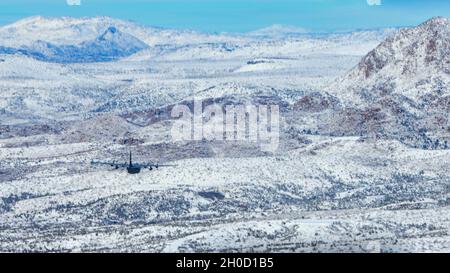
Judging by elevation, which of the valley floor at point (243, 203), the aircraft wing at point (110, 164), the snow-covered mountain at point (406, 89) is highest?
the snow-covered mountain at point (406, 89)

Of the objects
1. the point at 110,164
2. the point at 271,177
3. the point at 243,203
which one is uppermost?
the point at 110,164

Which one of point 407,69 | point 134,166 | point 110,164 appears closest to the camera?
point 134,166

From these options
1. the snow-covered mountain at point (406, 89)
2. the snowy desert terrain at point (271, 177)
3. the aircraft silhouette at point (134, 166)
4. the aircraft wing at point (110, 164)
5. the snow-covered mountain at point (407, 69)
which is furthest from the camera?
the snow-covered mountain at point (407, 69)

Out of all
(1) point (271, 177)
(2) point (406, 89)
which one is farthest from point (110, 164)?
(2) point (406, 89)

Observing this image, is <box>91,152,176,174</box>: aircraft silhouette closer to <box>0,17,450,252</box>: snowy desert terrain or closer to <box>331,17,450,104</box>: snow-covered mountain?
<box>0,17,450,252</box>: snowy desert terrain

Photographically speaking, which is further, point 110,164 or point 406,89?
point 406,89

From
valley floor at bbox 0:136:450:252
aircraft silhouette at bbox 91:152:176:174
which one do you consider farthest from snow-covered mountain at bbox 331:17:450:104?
aircraft silhouette at bbox 91:152:176:174

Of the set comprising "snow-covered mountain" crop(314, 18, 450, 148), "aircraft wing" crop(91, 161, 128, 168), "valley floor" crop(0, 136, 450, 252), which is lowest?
"valley floor" crop(0, 136, 450, 252)

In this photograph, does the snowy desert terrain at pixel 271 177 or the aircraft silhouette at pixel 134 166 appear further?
the aircraft silhouette at pixel 134 166

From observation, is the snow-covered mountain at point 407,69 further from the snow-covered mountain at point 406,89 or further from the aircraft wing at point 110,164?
the aircraft wing at point 110,164

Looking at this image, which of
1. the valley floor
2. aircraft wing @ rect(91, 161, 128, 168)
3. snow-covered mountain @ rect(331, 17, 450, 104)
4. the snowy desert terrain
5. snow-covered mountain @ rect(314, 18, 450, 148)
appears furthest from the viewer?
snow-covered mountain @ rect(331, 17, 450, 104)

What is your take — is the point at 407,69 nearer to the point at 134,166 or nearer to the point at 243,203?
the point at 134,166

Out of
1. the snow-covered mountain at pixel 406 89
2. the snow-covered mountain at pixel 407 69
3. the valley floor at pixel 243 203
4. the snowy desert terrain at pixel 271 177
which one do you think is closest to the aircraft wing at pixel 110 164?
the snowy desert terrain at pixel 271 177
